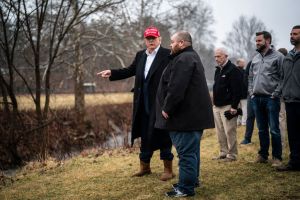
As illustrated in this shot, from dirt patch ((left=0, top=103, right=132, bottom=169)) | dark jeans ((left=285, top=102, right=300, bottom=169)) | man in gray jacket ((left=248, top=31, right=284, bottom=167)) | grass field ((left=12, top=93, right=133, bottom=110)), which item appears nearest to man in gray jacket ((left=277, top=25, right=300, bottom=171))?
dark jeans ((left=285, top=102, right=300, bottom=169))

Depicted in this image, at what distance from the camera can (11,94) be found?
852cm

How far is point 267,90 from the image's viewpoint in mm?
6168

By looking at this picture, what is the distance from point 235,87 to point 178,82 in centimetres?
244

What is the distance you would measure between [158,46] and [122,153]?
11.8ft

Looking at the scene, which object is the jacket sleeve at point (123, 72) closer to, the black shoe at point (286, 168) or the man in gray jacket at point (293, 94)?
the man in gray jacket at point (293, 94)

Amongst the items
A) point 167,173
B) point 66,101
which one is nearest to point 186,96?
point 167,173

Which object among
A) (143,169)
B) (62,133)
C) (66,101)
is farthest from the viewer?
(66,101)

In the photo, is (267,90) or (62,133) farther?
(62,133)

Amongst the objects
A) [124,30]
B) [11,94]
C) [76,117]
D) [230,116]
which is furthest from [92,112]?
[230,116]

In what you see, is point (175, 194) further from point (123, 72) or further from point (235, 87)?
point (235, 87)

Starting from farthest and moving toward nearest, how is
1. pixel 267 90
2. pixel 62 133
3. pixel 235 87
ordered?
1. pixel 62 133
2. pixel 235 87
3. pixel 267 90

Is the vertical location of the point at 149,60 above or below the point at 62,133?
above

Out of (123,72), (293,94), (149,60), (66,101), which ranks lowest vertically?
(66,101)

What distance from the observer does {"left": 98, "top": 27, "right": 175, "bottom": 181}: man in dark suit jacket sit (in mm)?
5703
